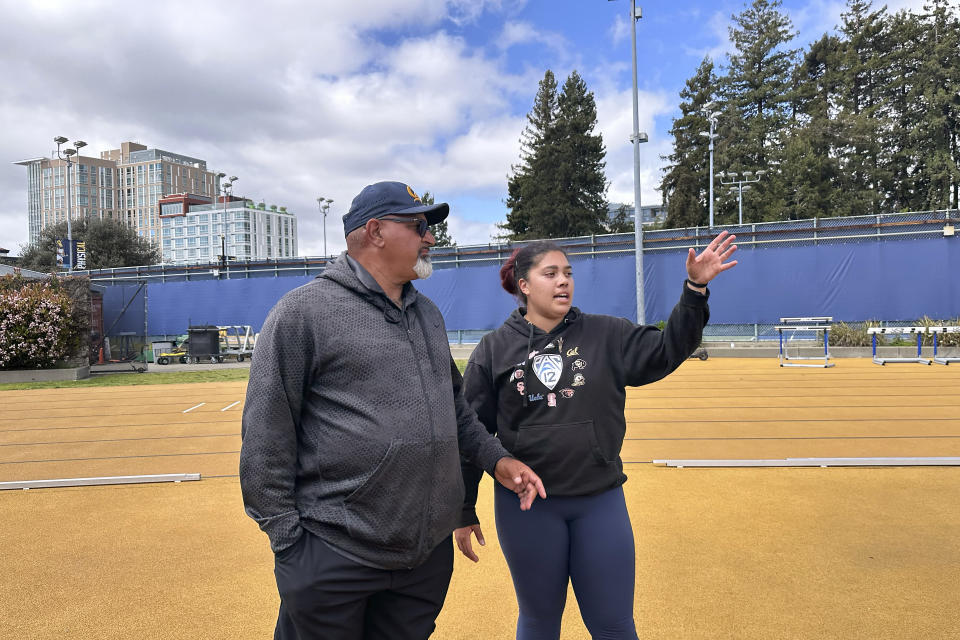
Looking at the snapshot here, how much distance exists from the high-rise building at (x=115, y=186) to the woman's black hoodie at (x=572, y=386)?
→ 165483 millimetres

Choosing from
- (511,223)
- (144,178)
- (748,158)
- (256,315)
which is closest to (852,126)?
(748,158)

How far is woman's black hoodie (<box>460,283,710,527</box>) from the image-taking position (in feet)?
7.83

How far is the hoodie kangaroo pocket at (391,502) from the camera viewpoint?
188cm

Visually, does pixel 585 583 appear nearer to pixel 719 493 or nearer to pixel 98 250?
pixel 719 493

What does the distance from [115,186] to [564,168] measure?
5945 inches

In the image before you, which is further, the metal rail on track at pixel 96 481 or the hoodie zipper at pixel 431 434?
the metal rail on track at pixel 96 481

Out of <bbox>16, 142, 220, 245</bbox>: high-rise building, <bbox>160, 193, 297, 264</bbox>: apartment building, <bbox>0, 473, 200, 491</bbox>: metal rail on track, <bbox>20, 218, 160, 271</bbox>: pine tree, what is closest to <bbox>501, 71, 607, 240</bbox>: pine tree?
<bbox>20, 218, 160, 271</bbox>: pine tree

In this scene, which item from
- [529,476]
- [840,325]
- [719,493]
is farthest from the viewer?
[840,325]

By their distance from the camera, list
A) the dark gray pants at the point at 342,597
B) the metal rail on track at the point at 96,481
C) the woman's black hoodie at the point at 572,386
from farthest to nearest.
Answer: the metal rail on track at the point at 96,481 → the woman's black hoodie at the point at 572,386 → the dark gray pants at the point at 342,597

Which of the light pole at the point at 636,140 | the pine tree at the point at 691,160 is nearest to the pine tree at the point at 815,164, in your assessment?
the pine tree at the point at 691,160

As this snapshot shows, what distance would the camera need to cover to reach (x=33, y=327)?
56.2ft

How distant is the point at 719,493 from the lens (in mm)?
5297

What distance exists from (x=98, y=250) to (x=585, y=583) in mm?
54975

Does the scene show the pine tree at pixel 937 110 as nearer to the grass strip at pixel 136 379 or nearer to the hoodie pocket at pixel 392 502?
the grass strip at pixel 136 379
